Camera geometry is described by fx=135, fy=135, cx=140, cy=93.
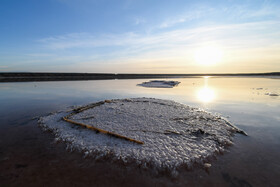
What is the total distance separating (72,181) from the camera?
2852 millimetres

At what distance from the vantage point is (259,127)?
5.62m

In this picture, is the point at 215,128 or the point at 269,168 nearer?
the point at 269,168

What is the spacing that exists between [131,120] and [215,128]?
11.4ft

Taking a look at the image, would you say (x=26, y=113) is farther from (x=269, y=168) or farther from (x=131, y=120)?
(x=269, y=168)

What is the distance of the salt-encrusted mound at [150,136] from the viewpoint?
3594 mm

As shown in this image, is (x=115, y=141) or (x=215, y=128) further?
(x=215, y=128)

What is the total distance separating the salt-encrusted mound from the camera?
3594 millimetres

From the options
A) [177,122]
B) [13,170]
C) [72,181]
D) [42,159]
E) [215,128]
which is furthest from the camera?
[177,122]

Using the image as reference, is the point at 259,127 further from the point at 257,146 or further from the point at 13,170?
the point at 13,170

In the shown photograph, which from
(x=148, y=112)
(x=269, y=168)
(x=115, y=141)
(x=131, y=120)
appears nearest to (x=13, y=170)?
(x=115, y=141)

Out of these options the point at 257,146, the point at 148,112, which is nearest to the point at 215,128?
the point at 257,146

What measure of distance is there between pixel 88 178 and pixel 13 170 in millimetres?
1819

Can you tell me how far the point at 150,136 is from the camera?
4.64 m

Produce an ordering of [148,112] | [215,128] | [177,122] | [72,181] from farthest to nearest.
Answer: [148,112] → [177,122] → [215,128] → [72,181]
